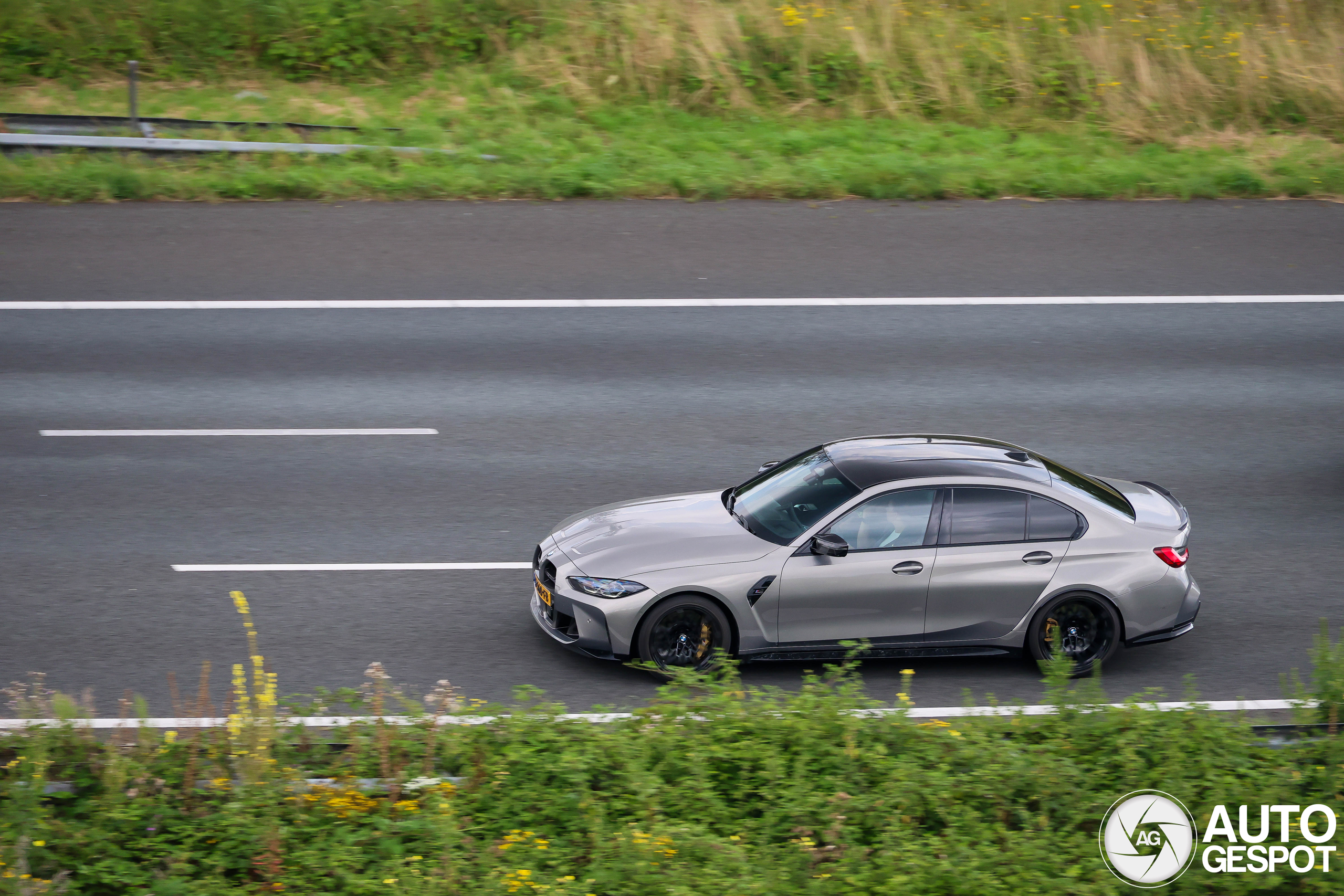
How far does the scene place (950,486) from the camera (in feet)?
27.7

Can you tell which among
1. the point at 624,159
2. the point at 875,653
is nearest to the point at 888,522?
the point at 875,653

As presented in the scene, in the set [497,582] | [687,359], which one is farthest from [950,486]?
[687,359]

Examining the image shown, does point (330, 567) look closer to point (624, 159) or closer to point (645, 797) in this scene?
point (645, 797)

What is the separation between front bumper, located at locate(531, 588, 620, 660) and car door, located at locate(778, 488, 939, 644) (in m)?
1.11

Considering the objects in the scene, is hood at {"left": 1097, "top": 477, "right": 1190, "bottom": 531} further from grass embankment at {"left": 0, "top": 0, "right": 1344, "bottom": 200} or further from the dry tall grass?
the dry tall grass

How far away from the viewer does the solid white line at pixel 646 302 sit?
1447cm

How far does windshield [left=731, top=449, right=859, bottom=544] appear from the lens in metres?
8.45

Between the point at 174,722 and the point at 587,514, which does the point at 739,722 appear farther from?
the point at 174,722

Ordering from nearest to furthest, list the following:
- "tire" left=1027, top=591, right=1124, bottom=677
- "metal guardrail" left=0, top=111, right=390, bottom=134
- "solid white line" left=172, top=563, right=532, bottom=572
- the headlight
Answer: the headlight, "tire" left=1027, top=591, right=1124, bottom=677, "solid white line" left=172, top=563, right=532, bottom=572, "metal guardrail" left=0, top=111, right=390, bottom=134

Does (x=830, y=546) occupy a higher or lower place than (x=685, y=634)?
higher

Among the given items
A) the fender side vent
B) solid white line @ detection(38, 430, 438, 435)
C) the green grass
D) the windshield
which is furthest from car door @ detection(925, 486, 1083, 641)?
the green grass

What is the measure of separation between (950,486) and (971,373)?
17.0 ft

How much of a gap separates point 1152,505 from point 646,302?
23.6 ft

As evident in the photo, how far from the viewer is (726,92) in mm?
20406
